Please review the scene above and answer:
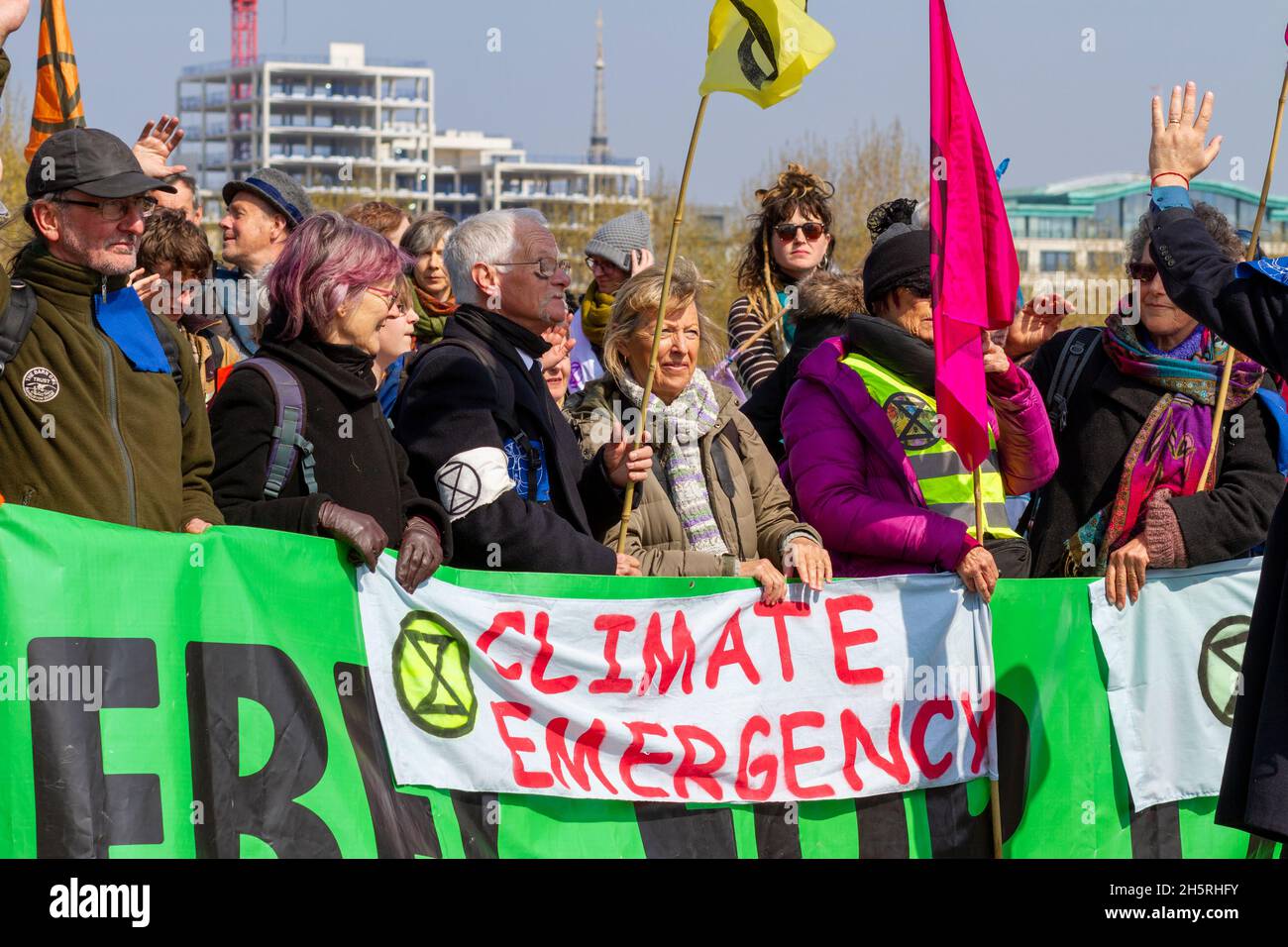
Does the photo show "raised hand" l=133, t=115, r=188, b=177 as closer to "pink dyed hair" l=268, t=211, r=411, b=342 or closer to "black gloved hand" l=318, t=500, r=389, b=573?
"pink dyed hair" l=268, t=211, r=411, b=342

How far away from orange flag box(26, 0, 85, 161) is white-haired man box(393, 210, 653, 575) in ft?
7.37

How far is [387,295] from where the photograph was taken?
5.39 m

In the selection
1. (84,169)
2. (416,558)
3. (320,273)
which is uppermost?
(84,169)

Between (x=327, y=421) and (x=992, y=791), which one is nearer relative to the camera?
(x=327, y=421)

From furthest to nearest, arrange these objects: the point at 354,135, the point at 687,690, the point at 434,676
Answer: the point at 354,135
the point at 687,690
the point at 434,676

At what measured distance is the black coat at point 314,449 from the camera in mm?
5074

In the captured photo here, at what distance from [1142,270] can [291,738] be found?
319 centimetres

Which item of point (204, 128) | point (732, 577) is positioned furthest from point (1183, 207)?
point (204, 128)

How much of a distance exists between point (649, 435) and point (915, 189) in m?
42.9

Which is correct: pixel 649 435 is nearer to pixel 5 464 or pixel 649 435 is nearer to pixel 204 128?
pixel 5 464

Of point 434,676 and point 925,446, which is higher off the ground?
point 925,446

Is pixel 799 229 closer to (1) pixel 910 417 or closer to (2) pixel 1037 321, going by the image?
(2) pixel 1037 321

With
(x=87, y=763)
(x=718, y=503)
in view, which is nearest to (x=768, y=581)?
(x=718, y=503)

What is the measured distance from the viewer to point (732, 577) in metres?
5.68
